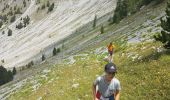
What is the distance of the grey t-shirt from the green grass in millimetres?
10490

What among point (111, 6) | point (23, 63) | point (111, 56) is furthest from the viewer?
point (111, 6)

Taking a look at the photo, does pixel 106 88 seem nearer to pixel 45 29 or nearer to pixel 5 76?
pixel 5 76

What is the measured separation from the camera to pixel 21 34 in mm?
135625

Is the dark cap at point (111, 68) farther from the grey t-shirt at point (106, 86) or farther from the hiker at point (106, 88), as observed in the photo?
the grey t-shirt at point (106, 86)

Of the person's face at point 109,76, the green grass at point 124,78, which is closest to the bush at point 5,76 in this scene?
the green grass at point 124,78

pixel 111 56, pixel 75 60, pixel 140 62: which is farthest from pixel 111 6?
pixel 140 62

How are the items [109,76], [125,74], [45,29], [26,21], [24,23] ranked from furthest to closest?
[24,23] < [26,21] < [45,29] < [125,74] < [109,76]

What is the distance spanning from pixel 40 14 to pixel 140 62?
11845cm

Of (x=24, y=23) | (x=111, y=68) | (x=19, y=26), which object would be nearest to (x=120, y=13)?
(x=111, y=68)

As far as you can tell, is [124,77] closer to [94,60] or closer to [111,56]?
[111,56]

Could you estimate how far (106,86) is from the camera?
1659 cm

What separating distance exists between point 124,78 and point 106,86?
1619cm

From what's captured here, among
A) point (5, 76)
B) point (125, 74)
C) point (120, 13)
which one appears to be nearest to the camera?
point (125, 74)

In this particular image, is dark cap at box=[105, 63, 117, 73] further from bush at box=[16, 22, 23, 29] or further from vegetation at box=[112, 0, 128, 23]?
bush at box=[16, 22, 23, 29]
